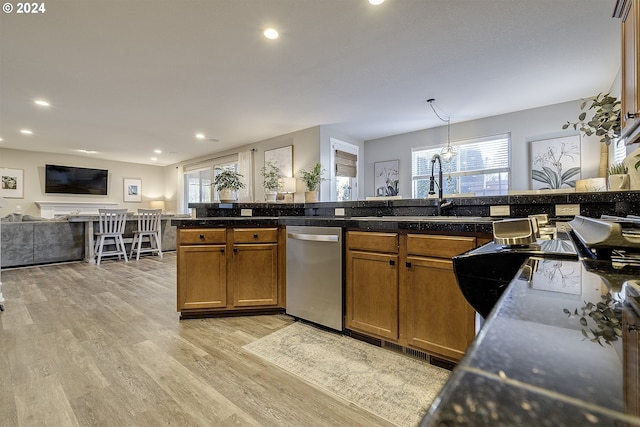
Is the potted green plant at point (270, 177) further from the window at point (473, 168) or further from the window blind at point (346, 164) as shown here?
the window at point (473, 168)

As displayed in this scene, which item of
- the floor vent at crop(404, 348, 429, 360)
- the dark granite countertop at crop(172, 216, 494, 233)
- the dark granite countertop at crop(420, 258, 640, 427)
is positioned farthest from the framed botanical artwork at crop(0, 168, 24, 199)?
the dark granite countertop at crop(420, 258, 640, 427)

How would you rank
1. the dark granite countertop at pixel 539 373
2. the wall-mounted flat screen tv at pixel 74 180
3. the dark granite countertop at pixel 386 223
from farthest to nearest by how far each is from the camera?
the wall-mounted flat screen tv at pixel 74 180
the dark granite countertop at pixel 386 223
the dark granite countertop at pixel 539 373

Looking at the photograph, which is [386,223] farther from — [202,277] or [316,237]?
[202,277]

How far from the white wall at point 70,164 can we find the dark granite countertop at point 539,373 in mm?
10189

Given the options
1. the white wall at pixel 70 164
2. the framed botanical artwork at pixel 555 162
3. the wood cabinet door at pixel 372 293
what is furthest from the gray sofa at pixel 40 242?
the framed botanical artwork at pixel 555 162

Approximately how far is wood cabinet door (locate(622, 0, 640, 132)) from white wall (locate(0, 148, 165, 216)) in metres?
10.6

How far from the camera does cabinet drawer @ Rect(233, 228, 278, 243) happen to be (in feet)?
8.30

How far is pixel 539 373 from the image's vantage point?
24cm

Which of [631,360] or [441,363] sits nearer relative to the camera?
[631,360]

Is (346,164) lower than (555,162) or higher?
higher

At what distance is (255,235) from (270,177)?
138 inches

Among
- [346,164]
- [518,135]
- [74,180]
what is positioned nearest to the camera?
[518,135]

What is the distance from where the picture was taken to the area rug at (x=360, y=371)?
141 cm

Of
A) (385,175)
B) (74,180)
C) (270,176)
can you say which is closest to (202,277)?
(270,176)
